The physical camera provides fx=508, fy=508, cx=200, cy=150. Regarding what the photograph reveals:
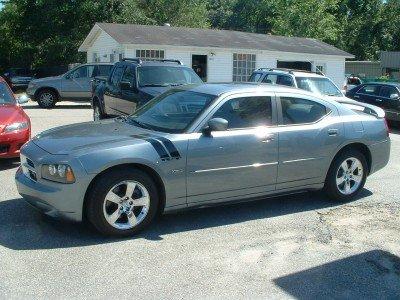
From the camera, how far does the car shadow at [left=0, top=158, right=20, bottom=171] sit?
318 inches

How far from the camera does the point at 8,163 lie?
840 centimetres

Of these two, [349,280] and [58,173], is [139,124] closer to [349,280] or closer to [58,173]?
[58,173]

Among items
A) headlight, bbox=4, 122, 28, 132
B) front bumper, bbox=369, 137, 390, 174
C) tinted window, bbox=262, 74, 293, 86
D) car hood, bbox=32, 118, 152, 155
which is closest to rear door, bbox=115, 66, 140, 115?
headlight, bbox=4, 122, 28, 132

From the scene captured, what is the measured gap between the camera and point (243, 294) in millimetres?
3936

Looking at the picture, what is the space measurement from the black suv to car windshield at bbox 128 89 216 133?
10.9 m

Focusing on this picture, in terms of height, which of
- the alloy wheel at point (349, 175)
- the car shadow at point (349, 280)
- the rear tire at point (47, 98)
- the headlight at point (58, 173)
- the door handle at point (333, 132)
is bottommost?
the rear tire at point (47, 98)

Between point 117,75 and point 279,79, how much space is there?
408 cm

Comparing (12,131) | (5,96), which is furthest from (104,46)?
Answer: (12,131)

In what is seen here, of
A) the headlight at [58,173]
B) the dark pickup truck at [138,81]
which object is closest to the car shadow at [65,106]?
the dark pickup truck at [138,81]

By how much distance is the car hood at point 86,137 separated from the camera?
16.4 ft

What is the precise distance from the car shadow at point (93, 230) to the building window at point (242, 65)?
67.5 ft

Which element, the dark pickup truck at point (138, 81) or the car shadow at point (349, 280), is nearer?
the car shadow at point (349, 280)

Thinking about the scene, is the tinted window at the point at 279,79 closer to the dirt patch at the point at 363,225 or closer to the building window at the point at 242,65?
the dirt patch at the point at 363,225

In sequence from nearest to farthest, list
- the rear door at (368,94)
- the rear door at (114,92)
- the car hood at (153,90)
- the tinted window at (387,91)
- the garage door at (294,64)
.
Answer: the car hood at (153,90)
the rear door at (114,92)
the tinted window at (387,91)
the rear door at (368,94)
the garage door at (294,64)
